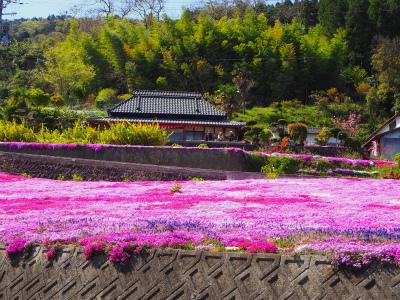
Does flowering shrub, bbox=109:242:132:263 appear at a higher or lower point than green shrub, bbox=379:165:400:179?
higher

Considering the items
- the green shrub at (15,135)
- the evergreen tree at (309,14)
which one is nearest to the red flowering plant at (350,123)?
the evergreen tree at (309,14)

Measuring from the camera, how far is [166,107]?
4425 cm

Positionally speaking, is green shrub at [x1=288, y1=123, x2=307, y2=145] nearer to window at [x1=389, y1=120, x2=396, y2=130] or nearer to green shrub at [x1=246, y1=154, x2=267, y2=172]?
window at [x1=389, y1=120, x2=396, y2=130]

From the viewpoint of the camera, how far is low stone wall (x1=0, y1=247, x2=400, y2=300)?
727cm

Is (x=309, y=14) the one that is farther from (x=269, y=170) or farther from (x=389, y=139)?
(x=269, y=170)

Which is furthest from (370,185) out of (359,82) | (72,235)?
(359,82)

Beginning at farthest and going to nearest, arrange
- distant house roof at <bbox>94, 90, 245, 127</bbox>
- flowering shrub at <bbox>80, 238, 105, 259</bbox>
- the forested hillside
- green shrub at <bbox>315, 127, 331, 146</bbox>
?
the forested hillside → green shrub at <bbox>315, 127, 331, 146</bbox> → distant house roof at <bbox>94, 90, 245, 127</bbox> → flowering shrub at <bbox>80, 238, 105, 259</bbox>

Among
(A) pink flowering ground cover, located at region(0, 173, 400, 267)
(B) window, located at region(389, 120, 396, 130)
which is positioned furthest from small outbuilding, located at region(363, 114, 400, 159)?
(A) pink flowering ground cover, located at region(0, 173, 400, 267)

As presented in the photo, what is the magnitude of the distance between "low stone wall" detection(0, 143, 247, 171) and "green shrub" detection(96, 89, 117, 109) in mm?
38036

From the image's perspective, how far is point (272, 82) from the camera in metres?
68.6

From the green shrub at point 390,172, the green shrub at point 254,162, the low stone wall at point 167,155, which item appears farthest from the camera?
the green shrub at point 254,162

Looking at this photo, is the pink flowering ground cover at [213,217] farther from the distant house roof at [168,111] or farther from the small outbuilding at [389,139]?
the distant house roof at [168,111]

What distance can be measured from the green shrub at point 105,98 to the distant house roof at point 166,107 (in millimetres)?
17116

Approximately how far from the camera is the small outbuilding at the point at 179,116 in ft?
139
